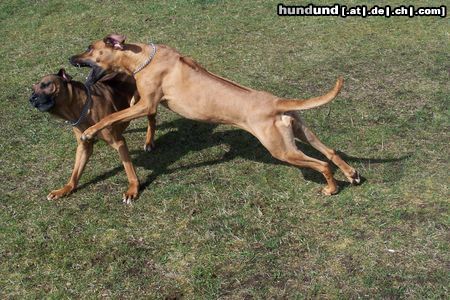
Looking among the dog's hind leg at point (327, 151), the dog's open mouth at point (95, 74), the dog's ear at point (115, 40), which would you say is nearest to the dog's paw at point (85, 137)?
the dog's open mouth at point (95, 74)

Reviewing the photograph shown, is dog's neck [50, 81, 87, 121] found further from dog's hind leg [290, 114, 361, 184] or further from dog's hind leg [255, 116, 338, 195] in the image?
dog's hind leg [290, 114, 361, 184]

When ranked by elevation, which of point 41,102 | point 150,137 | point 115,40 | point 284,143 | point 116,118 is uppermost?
point 115,40

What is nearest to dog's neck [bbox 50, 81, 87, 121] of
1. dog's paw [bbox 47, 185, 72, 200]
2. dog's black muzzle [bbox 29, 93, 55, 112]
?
dog's black muzzle [bbox 29, 93, 55, 112]

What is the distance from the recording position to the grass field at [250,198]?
4402 mm

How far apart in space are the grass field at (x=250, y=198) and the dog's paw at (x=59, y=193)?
61 millimetres

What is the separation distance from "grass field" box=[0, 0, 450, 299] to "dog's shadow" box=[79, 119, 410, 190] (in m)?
0.02

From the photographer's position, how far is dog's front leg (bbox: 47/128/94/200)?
5409 mm

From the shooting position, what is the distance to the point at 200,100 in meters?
5.20

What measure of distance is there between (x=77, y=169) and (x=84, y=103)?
2.31 ft

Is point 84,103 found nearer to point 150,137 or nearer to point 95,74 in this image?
point 95,74

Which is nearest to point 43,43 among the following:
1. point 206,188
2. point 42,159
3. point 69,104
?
point 42,159

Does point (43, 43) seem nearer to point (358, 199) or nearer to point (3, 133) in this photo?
point (3, 133)

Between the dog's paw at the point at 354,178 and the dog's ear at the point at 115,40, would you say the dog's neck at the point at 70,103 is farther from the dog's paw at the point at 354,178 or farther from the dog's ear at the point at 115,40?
the dog's paw at the point at 354,178

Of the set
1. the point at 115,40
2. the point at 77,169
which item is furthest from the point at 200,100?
the point at 77,169
